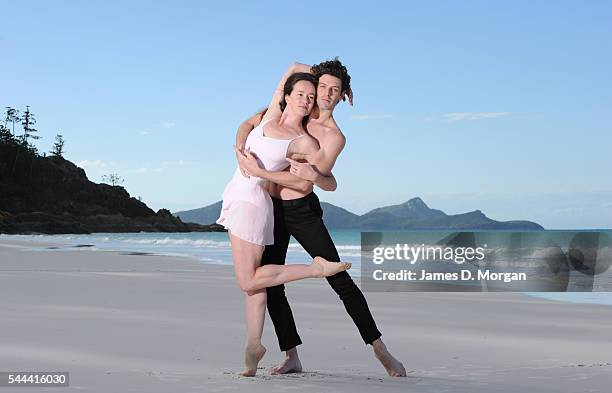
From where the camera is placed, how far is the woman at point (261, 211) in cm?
494

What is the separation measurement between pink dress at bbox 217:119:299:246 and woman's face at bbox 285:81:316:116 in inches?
9.2

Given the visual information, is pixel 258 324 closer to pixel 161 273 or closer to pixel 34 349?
pixel 34 349

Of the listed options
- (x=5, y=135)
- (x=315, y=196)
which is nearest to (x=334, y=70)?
(x=315, y=196)

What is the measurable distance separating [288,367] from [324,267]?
0.80m

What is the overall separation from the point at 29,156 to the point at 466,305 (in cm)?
9609

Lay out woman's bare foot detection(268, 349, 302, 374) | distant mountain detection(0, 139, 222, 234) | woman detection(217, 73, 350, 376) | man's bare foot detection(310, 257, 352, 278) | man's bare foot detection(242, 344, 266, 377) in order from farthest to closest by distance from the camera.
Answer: distant mountain detection(0, 139, 222, 234)
woman's bare foot detection(268, 349, 302, 374)
man's bare foot detection(242, 344, 266, 377)
woman detection(217, 73, 350, 376)
man's bare foot detection(310, 257, 352, 278)

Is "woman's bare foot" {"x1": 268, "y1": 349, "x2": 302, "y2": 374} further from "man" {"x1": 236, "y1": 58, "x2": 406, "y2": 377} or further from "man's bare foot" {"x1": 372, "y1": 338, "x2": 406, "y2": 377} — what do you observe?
"man's bare foot" {"x1": 372, "y1": 338, "x2": 406, "y2": 377}

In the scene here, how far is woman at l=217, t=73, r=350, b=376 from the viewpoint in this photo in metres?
4.94

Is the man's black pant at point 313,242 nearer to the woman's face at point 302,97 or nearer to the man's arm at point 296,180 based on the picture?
the man's arm at point 296,180

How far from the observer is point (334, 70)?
5.16 metres

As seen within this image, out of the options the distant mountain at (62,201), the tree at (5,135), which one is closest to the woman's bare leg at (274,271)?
the distant mountain at (62,201)

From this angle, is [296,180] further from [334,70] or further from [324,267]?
[334,70]

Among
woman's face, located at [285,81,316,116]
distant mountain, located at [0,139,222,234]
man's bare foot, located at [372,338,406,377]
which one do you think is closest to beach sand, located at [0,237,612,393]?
man's bare foot, located at [372,338,406,377]

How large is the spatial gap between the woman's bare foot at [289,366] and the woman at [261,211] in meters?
0.22
